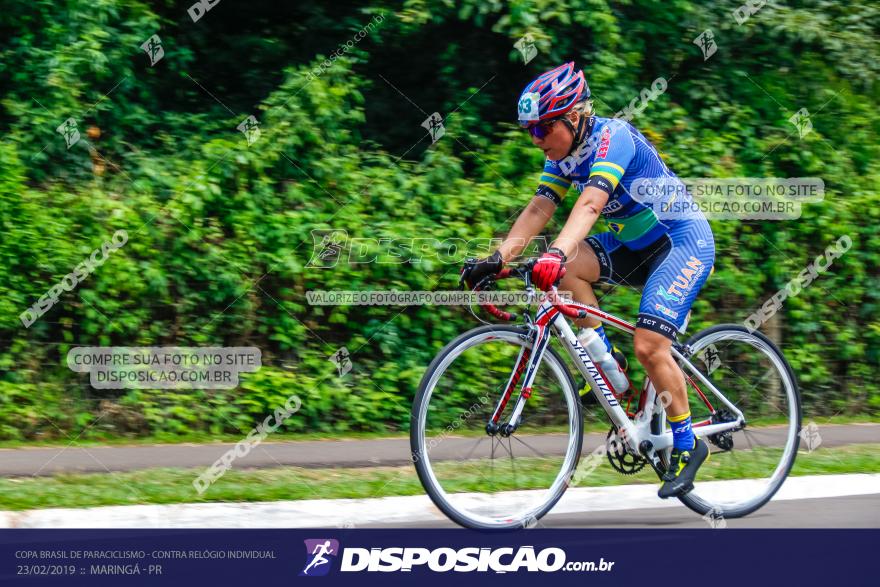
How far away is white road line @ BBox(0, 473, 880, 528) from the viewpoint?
4.99m

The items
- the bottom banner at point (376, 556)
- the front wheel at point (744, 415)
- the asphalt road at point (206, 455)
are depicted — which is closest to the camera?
the bottom banner at point (376, 556)

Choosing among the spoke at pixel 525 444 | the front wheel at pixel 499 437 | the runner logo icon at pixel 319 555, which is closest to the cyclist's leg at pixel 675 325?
the front wheel at pixel 499 437

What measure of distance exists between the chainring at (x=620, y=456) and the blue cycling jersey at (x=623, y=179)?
0.96m

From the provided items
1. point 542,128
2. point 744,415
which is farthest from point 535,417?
point 542,128

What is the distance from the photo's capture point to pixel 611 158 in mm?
4859

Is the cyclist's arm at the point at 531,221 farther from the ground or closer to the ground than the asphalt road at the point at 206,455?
farther from the ground

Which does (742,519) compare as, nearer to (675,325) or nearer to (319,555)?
(675,325)

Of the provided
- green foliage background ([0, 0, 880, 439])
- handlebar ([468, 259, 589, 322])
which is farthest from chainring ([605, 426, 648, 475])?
green foliage background ([0, 0, 880, 439])

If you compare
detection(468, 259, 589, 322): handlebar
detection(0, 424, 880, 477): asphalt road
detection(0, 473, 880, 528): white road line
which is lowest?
detection(0, 424, 880, 477): asphalt road

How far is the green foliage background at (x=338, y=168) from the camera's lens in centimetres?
727

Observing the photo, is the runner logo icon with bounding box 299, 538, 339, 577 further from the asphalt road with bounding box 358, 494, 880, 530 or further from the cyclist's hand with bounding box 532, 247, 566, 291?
the cyclist's hand with bounding box 532, 247, 566, 291

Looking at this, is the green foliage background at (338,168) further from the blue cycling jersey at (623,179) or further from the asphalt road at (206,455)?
the blue cycling jersey at (623,179)

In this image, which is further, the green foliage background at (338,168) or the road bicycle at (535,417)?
the green foliage background at (338,168)

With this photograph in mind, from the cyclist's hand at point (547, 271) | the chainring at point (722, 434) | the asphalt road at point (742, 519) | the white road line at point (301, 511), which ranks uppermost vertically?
the cyclist's hand at point (547, 271)
